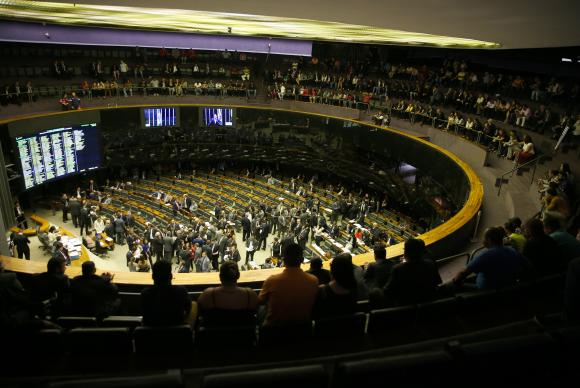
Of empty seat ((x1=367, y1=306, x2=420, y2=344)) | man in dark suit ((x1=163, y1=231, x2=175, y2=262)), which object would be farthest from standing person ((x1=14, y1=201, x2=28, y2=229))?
empty seat ((x1=367, y1=306, x2=420, y2=344))

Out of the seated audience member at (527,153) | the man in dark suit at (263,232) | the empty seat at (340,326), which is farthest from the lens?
the man in dark suit at (263,232)

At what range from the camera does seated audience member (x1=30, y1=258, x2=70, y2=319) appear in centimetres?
351

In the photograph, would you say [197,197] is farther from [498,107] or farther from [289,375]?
[289,375]

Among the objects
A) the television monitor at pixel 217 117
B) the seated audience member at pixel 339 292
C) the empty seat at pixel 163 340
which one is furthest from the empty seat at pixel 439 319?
the television monitor at pixel 217 117

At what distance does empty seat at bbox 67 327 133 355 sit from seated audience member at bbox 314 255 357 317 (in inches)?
59.6

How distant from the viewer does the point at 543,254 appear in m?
3.97

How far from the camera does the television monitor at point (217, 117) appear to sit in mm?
19266

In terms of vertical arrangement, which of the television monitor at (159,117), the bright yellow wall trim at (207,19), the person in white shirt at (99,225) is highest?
the bright yellow wall trim at (207,19)

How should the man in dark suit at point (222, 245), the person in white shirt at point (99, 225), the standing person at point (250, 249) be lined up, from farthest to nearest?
the person in white shirt at point (99, 225) → the standing person at point (250, 249) → the man in dark suit at point (222, 245)

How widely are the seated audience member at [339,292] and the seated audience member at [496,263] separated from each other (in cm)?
123

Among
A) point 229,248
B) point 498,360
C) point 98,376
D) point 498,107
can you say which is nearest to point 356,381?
point 498,360

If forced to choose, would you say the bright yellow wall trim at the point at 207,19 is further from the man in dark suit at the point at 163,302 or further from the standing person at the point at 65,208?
the standing person at the point at 65,208

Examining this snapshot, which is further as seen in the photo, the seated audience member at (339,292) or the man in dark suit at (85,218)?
the man in dark suit at (85,218)

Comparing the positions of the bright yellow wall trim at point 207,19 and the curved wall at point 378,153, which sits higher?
the bright yellow wall trim at point 207,19
